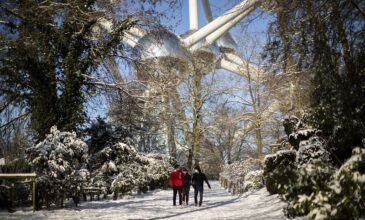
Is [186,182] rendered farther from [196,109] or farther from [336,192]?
[196,109]

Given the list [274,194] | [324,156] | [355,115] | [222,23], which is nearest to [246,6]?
[355,115]

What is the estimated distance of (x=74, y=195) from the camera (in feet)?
53.3

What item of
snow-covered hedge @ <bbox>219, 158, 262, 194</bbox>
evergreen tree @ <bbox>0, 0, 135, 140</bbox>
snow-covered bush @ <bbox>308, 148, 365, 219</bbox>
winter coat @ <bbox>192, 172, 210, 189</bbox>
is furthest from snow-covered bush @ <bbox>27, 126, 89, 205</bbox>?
snow-covered bush @ <bbox>308, 148, 365, 219</bbox>

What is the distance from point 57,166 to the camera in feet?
51.0

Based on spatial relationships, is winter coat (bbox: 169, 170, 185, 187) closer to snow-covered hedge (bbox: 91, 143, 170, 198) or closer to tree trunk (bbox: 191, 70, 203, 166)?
snow-covered hedge (bbox: 91, 143, 170, 198)

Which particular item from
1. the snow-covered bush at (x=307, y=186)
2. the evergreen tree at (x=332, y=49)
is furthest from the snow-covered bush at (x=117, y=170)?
the snow-covered bush at (x=307, y=186)

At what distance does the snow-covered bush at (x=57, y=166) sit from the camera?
15.4 meters

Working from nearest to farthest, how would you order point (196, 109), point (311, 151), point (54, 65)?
point (311, 151) < point (54, 65) < point (196, 109)

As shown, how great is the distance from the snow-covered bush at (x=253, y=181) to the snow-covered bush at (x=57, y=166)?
7745 millimetres

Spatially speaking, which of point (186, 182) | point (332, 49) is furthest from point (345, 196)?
point (186, 182)

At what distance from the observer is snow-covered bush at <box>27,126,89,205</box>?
15.4 meters

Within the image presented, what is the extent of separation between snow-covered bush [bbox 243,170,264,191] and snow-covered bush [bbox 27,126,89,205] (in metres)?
7.74

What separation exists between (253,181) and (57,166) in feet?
30.8

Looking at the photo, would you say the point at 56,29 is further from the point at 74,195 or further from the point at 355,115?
the point at 355,115
